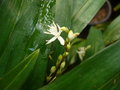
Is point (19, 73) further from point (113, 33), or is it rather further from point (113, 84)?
point (113, 33)

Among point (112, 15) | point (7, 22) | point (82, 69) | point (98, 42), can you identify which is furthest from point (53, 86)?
point (112, 15)

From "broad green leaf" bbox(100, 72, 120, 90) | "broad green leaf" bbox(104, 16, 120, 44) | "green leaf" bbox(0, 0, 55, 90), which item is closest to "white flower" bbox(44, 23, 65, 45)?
"green leaf" bbox(0, 0, 55, 90)

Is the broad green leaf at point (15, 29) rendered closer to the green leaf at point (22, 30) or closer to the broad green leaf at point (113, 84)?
the green leaf at point (22, 30)

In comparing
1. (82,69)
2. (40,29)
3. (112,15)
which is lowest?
(112,15)

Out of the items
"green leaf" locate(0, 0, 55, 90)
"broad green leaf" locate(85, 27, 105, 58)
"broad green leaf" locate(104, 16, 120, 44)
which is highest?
"green leaf" locate(0, 0, 55, 90)

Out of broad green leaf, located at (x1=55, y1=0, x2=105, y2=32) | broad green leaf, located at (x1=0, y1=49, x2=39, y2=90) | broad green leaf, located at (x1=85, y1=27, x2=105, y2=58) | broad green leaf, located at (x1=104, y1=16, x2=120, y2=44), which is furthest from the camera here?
broad green leaf, located at (x1=104, y1=16, x2=120, y2=44)

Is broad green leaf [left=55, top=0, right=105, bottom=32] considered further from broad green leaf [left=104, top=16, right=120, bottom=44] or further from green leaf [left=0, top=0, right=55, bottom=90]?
broad green leaf [left=104, top=16, right=120, bottom=44]

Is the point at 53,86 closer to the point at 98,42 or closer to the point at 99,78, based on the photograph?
the point at 99,78
